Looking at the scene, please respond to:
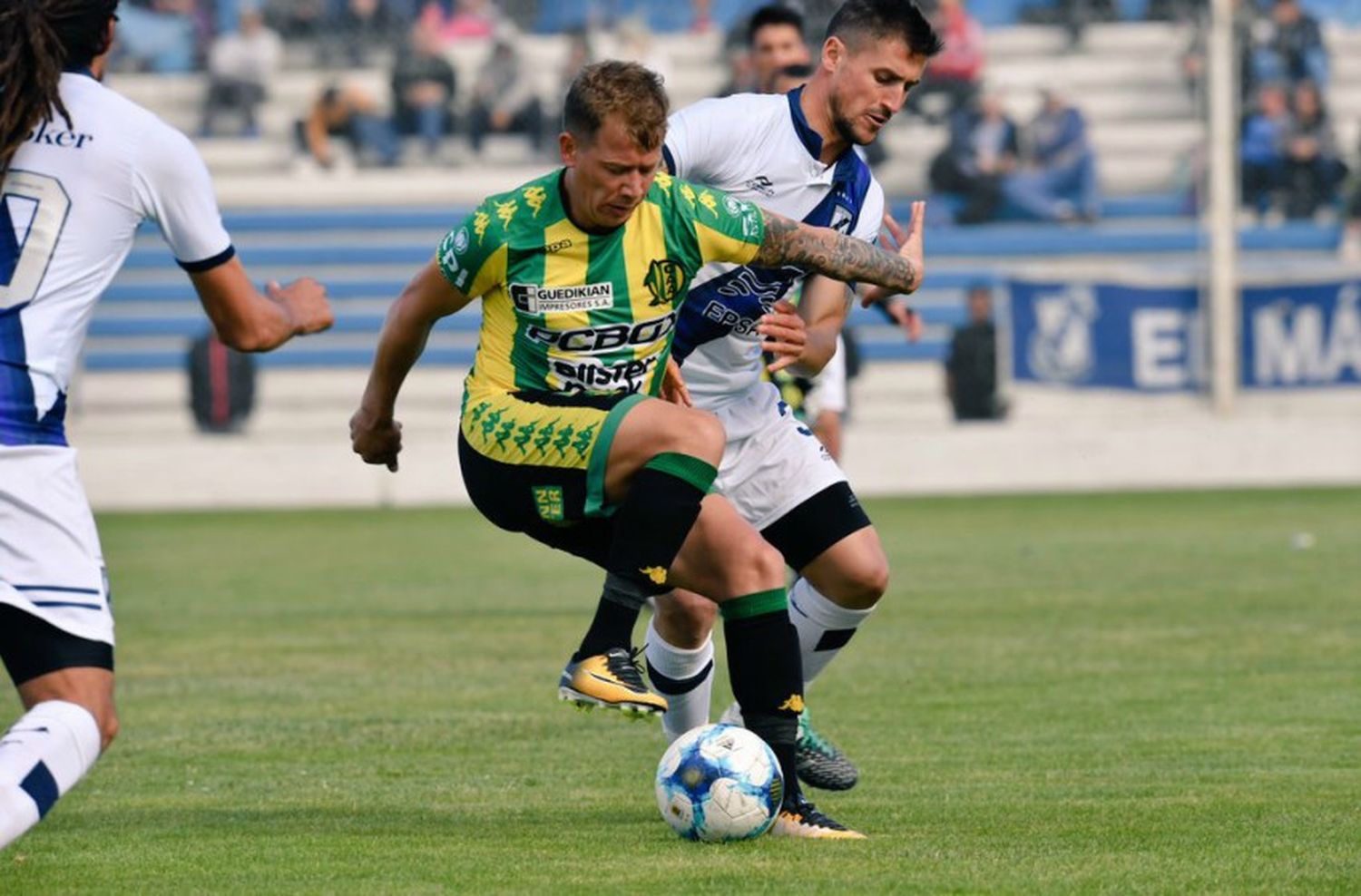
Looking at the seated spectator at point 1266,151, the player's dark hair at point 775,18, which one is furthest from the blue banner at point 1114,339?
the player's dark hair at point 775,18

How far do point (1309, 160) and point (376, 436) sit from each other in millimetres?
18289

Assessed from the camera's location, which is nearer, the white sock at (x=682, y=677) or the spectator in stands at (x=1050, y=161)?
the white sock at (x=682, y=677)

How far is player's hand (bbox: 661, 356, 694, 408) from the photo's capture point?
6.54m

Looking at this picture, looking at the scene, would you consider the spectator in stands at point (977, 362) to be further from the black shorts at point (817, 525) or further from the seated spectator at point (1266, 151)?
the black shorts at point (817, 525)

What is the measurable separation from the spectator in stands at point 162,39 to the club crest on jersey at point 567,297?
2053 centimetres

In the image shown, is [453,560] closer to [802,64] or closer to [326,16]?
[802,64]

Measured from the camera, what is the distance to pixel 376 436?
21.4ft

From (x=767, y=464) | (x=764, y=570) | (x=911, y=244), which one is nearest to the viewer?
(x=764, y=570)

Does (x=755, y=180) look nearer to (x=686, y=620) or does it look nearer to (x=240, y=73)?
(x=686, y=620)

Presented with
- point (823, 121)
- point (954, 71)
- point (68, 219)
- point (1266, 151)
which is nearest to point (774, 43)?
point (823, 121)

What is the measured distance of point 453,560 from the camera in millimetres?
16750

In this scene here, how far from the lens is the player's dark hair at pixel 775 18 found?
10648 millimetres

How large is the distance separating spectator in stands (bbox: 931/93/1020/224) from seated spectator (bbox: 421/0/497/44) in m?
5.67

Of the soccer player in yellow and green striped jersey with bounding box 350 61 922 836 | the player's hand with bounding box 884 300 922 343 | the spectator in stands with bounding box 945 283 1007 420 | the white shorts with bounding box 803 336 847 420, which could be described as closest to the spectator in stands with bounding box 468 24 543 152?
the spectator in stands with bounding box 945 283 1007 420
